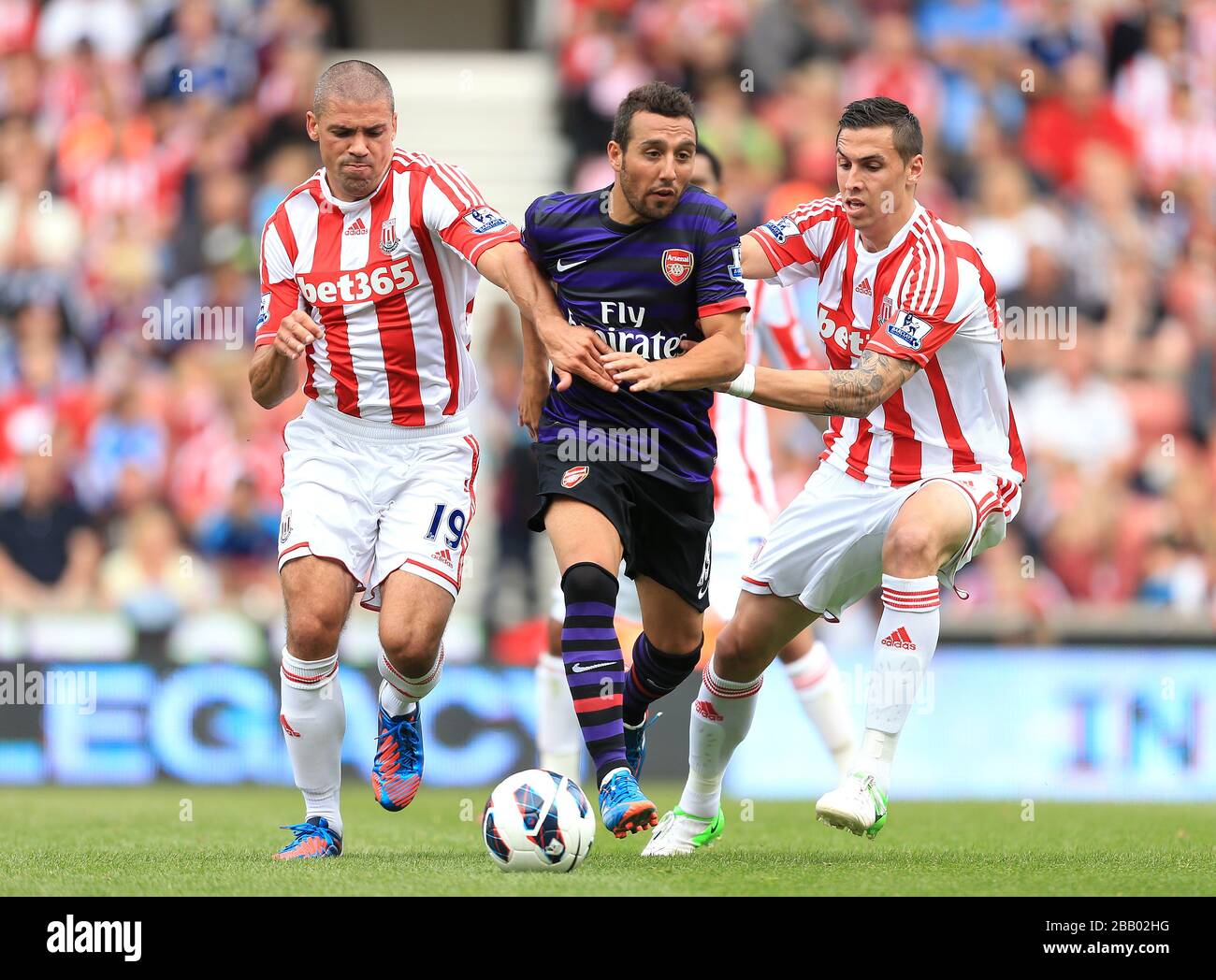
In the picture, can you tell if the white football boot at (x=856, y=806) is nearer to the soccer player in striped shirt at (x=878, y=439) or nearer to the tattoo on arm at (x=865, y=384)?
the soccer player in striped shirt at (x=878, y=439)

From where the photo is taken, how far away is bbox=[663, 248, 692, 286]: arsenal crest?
21.2 ft

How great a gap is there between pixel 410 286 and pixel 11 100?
10.3 metres

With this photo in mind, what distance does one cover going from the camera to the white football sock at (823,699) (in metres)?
8.87

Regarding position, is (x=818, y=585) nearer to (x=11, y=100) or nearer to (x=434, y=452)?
(x=434, y=452)

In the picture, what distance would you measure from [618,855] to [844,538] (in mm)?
1483

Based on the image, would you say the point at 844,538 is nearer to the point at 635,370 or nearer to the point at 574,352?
the point at 635,370

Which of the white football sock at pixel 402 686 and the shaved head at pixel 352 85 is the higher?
the shaved head at pixel 352 85

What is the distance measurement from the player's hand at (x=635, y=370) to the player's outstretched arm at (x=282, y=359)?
1.07 m

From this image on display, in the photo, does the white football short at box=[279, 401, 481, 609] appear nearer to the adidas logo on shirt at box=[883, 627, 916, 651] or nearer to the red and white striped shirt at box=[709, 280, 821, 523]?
the adidas logo on shirt at box=[883, 627, 916, 651]

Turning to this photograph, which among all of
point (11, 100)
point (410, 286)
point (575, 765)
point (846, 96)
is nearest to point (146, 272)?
point (11, 100)

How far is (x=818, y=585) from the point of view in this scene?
6789 millimetres

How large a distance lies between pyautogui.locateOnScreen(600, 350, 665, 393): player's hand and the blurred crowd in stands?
19.3 ft

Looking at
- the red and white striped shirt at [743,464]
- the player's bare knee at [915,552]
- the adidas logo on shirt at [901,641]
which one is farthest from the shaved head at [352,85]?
the red and white striped shirt at [743,464]

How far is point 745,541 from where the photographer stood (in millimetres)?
8961
